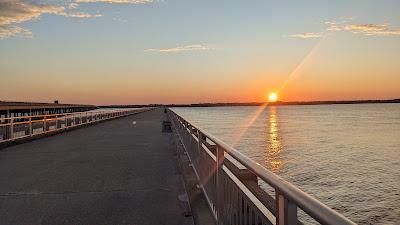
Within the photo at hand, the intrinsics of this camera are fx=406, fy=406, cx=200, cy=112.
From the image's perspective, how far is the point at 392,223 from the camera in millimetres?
19828

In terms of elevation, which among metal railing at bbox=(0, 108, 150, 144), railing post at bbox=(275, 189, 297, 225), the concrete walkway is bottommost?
the concrete walkway

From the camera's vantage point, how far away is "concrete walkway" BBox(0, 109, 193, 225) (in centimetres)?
673

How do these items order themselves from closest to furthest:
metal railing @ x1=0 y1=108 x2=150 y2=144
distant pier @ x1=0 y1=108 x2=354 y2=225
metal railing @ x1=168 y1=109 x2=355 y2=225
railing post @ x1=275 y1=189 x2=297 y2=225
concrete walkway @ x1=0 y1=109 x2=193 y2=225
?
metal railing @ x1=168 y1=109 x2=355 y2=225, railing post @ x1=275 y1=189 x2=297 y2=225, distant pier @ x1=0 y1=108 x2=354 y2=225, concrete walkway @ x1=0 y1=109 x2=193 y2=225, metal railing @ x1=0 y1=108 x2=150 y2=144

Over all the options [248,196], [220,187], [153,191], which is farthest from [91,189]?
[248,196]

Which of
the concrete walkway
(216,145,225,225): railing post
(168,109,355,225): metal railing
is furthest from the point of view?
the concrete walkway

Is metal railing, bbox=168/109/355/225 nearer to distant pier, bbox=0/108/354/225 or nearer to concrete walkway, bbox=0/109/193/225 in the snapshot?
distant pier, bbox=0/108/354/225

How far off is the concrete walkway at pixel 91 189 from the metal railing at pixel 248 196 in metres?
0.95

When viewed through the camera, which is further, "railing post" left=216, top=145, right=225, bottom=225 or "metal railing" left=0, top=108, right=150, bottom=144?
"metal railing" left=0, top=108, right=150, bottom=144

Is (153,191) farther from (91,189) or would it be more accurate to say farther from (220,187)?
(220,187)

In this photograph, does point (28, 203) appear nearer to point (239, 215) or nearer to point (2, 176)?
point (2, 176)

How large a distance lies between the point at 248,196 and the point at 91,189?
19.4 ft

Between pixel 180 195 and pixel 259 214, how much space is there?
192 inches

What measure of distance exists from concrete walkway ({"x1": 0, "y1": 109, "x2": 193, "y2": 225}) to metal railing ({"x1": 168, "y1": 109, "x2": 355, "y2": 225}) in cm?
95

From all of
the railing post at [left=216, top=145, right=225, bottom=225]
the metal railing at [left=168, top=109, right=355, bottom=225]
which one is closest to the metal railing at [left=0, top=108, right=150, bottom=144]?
the metal railing at [left=168, top=109, right=355, bottom=225]
